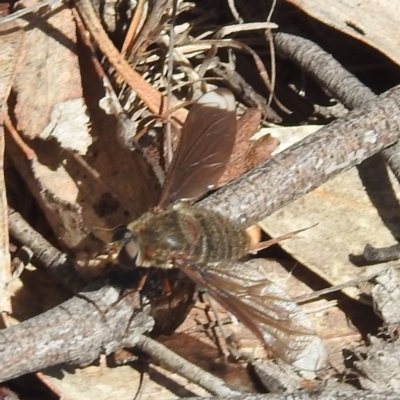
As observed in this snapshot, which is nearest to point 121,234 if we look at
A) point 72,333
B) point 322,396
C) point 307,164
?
point 72,333

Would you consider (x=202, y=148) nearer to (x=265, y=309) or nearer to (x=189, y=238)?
(x=189, y=238)

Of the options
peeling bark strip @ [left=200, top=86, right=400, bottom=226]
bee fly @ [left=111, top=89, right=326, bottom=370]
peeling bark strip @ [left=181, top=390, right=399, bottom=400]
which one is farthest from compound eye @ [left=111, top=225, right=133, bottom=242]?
peeling bark strip @ [left=181, top=390, right=399, bottom=400]

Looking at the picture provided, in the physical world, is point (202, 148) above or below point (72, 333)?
above

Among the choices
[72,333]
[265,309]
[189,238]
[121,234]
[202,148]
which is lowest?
[265,309]

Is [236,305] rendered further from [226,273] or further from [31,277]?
[31,277]

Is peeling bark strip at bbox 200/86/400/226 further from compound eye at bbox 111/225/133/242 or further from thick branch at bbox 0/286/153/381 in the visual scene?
thick branch at bbox 0/286/153/381

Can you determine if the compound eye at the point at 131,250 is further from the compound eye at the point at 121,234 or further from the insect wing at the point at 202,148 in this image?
the insect wing at the point at 202,148

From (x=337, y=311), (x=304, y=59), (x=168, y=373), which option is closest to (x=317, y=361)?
(x=337, y=311)
